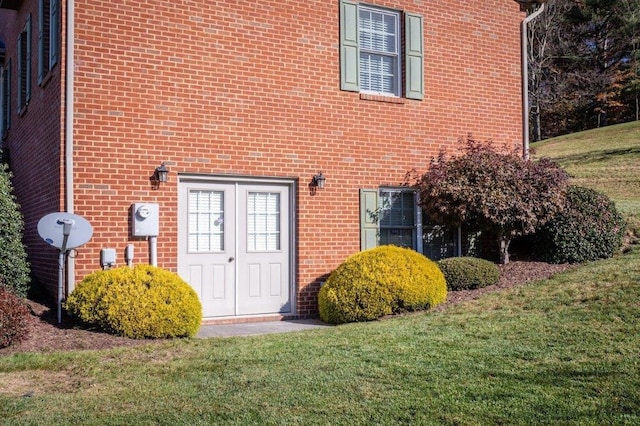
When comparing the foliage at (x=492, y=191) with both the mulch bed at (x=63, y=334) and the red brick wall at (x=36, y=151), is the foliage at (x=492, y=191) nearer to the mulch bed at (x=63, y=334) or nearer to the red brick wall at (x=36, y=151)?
→ the mulch bed at (x=63, y=334)

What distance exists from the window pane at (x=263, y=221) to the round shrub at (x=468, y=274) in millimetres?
2765

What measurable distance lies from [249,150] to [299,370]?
4.73 m

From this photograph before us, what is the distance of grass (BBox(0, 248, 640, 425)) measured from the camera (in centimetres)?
513

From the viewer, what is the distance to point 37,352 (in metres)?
7.43

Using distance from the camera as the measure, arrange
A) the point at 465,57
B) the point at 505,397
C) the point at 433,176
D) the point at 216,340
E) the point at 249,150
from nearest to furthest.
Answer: the point at 505,397
the point at 216,340
the point at 249,150
the point at 433,176
the point at 465,57

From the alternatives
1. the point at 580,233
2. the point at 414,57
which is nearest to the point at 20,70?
the point at 414,57

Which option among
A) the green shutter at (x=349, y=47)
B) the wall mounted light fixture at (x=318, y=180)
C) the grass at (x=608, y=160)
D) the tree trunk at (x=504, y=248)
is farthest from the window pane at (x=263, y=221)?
the grass at (x=608, y=160)

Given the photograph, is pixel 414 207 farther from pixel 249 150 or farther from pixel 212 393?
pixel 212 393

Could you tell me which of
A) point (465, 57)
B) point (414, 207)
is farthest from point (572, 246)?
point (465, 57)

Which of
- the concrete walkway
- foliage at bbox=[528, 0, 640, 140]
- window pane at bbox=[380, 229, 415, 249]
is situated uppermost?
foliage at bbox=[528, 0, 640, 140]

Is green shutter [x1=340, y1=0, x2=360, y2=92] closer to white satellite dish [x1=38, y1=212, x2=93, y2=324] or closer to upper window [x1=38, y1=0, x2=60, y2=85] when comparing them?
upper window [x1=38, y1=0, x2=60, y2=85]

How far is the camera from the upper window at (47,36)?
32.4 ft

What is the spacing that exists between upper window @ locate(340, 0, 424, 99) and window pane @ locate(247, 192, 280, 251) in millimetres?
2573

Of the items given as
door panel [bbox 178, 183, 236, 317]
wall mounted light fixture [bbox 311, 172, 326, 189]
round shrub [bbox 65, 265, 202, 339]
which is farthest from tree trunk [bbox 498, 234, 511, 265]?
round shrub [bbox 65, 265, 202, 339]
